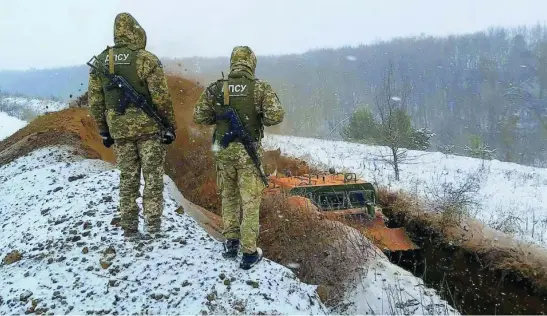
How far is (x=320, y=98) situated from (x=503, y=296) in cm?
6704

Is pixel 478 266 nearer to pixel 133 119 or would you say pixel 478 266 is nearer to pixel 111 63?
pixel 133 119

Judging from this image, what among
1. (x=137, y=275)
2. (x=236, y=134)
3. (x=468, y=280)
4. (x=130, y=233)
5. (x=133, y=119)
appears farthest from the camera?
(x=468, y=280)

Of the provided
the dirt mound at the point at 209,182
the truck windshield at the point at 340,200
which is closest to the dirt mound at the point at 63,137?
the dirt mound at the point at 209,182

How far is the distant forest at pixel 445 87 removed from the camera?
58.0 meters

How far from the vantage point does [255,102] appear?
492 cm

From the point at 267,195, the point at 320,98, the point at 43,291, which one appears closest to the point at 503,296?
Answer: the point at 267,195

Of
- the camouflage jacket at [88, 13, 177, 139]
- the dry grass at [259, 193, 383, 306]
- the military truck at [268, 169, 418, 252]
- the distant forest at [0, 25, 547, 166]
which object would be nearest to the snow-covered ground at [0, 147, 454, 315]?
the dry grass at [259, 193, 383, 306]

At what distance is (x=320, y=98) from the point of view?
73.8m

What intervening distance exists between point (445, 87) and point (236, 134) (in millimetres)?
78619

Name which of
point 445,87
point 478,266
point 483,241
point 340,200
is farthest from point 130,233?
point 445,87

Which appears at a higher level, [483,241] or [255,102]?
[255,102]

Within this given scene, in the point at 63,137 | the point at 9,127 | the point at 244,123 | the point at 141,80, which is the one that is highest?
the point at 141,80

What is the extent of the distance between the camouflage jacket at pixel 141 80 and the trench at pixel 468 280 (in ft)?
14.2

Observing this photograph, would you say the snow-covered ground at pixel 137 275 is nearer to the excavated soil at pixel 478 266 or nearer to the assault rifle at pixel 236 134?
the assault rifle at pixel 236 134
